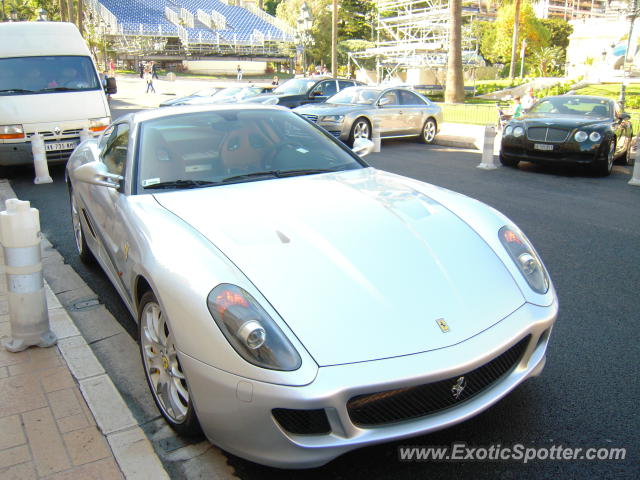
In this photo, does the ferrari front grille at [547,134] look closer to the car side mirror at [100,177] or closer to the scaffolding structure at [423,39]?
the car side mirror at [100,177]

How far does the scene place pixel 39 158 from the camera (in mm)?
9539

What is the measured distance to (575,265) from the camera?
5402 mm

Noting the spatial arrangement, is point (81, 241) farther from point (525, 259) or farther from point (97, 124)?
point (97, 124)

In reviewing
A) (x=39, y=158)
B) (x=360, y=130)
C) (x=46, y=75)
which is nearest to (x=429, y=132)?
(x=360, y=130)

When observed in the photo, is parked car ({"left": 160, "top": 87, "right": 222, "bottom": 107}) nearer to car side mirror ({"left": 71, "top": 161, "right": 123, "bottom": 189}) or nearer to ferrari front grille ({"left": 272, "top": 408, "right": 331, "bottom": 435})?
car side mirror ({"left": 71, "top": 161, "right": 123, "bottom": 189})

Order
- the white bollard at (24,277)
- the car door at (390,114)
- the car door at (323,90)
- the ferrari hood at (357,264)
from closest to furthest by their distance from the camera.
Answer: the ferrari hood at (357,264) < the white bollard at (24,277) < the car door at (390,114) < the car door at (323,90)

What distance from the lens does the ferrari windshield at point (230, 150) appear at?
12.3ft

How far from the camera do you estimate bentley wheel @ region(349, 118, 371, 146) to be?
14297mm

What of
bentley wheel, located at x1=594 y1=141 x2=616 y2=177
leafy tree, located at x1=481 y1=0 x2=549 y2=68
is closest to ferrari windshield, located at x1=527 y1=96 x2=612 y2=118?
bentley wheel, located at x1=594 y1=141 x2=616 y2=177

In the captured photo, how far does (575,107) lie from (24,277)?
10.9m

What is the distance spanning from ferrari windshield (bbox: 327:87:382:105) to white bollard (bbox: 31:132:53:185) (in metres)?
7.83

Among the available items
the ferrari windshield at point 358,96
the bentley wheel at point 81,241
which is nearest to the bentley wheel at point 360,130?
the ferrari windshield at point 358,96

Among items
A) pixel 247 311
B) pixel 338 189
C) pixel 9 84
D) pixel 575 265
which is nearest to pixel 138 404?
pixel 247 311

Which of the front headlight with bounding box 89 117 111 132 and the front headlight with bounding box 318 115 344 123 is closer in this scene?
the front headlight with bounding box 89 117 111 132
